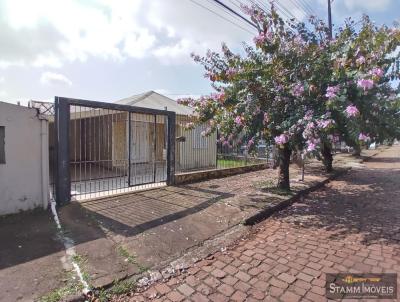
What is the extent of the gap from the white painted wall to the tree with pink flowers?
154 inches

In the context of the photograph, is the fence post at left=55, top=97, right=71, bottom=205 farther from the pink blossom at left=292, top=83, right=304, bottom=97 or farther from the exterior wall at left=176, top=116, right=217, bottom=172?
the pink blossom at left=292, top=83, right=304, bottom=97

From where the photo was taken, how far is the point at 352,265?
4066 mm

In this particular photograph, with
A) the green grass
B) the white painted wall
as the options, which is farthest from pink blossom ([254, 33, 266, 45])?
the green grass

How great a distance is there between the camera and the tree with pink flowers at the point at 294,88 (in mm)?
5500

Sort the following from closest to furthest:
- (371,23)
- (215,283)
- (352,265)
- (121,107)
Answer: (215,283), (352,265), (371,23), (121,107)

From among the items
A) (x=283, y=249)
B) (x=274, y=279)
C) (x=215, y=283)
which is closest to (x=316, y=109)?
(x=283, y=249)

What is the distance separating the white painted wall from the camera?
5344mm

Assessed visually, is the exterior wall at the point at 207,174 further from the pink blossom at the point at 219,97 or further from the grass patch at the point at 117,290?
the grass patch at the point at 117,290

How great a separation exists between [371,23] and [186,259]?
19.6 ft

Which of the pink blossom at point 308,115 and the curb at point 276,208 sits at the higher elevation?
the pink blossom at point 308,115

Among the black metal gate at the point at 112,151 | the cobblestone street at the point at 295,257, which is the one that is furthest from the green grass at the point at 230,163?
the cobblestone street at the point at 295,257

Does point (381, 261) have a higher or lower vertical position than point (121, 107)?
lower

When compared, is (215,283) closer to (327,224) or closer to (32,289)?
(32,289)

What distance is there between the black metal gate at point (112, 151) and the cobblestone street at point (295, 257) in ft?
11.9
